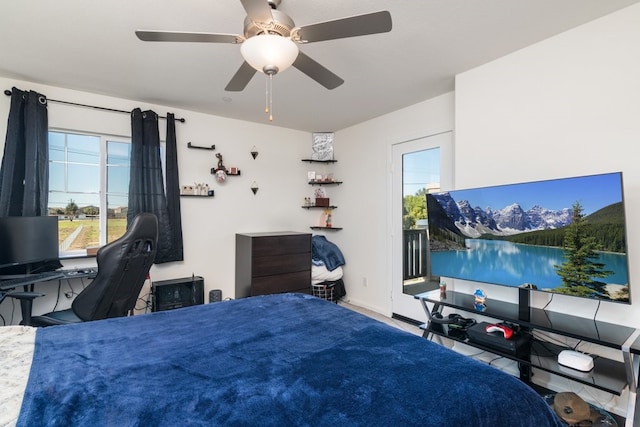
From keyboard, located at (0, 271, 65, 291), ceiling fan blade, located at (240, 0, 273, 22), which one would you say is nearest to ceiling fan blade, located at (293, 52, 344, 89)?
ceiling fan blade, located at (240, 0, 273, 22)

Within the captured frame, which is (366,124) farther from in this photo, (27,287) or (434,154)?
(27,287)

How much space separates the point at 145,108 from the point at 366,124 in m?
2.70

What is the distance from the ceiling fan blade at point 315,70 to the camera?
182 centimetres

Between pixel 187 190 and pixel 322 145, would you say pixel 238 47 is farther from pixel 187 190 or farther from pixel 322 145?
pixel 322 145

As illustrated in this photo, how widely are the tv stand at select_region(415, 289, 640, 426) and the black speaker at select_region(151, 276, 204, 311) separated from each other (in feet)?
8.24

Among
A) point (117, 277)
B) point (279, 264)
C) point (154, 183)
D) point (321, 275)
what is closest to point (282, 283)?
point (279, 264)

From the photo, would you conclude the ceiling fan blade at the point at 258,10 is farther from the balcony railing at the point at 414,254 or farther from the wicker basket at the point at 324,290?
the wicker basket at the point at 324,290

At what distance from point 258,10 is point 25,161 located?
2828 millimetres

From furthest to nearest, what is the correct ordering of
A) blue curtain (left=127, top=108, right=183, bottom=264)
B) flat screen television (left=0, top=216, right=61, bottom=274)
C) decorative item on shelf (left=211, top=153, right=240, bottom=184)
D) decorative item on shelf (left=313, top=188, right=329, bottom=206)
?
1. decorative item on shelf (left=313, top=188, right=329, bottom=206)
2. decorative item on shelf (left=211, top=153, right=240, bottom=184)
3. blue curtain (left=127, top=108, right=183, bottom=264)
4. flat screen television (left=0, top=216, right=61, bottom=274)

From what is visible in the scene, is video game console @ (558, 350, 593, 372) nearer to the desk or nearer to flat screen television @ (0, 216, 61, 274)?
the desk

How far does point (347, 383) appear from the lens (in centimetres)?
104

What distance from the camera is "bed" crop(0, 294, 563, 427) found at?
88 centimetres

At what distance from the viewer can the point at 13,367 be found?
1107 mm

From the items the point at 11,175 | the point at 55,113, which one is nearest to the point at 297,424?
the point at 11,175
